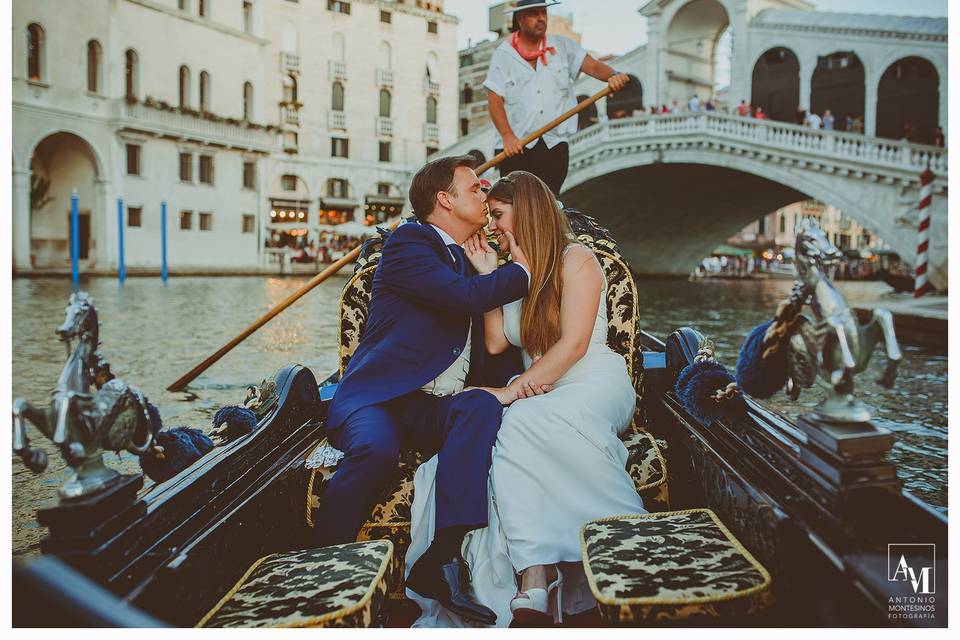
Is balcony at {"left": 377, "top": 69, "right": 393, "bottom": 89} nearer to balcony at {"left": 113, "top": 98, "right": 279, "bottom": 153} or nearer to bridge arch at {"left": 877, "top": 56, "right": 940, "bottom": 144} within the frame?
balcony at {"left": 113, "top": 98, "right": 279, "bottom": 153}

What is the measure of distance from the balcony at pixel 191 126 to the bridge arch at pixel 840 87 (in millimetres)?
13047

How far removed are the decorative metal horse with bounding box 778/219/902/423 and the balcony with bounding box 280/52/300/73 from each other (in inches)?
937

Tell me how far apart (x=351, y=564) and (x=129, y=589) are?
35cm

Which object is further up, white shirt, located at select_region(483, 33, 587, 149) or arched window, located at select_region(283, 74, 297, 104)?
arched window, located at select_region(283, 74, 297, 104)

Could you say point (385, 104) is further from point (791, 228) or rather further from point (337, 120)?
point (791, 228)

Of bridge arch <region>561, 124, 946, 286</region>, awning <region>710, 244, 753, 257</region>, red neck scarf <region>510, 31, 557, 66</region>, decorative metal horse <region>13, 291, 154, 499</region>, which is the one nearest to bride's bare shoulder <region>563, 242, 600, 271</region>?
decorative metal horse <region>13, 291, 154, 499</region>

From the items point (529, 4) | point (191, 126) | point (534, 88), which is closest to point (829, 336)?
point (529, 4)

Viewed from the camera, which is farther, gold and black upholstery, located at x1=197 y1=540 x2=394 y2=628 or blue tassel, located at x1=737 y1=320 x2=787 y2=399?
blue tassel, located at x1=737 y1=320 x2=787 y2=399

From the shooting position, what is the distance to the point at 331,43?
78.1 feet

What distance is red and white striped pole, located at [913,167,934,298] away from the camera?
9023 mm

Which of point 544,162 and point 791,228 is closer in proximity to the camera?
point 544,162

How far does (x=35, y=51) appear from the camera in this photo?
13.8m

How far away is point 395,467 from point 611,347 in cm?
70
